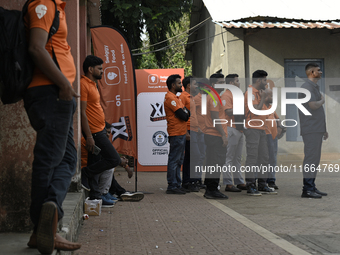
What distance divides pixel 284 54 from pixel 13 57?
12.7 m

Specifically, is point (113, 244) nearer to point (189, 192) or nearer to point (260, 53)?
point (189, 192)

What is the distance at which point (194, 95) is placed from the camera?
9.02 meters

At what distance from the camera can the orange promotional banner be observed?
7.51 meters

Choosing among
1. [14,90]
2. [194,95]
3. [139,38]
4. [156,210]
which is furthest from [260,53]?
[14,90]

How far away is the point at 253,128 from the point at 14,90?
581cm

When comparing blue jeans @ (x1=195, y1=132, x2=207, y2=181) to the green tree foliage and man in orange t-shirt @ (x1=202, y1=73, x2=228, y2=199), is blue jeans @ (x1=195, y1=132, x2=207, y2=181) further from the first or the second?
the green tree foliage

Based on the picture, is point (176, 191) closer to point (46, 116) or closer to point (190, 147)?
point (190, 147)

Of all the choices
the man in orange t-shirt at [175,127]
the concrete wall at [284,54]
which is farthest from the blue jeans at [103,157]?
the concrete wall at [284,54]

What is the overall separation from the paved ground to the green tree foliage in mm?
8293

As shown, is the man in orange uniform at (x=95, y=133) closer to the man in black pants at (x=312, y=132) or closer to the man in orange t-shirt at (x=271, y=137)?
the man in black pants at (x=312, y=132)

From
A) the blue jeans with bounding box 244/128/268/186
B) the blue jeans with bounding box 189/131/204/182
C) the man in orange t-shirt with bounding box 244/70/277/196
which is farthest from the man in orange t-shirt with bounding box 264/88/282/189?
the blue jeans with bounding box 189/131/204/182

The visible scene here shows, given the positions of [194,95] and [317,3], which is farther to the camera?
[317,3]

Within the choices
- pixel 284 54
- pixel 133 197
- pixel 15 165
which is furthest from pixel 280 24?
pixel 15 165

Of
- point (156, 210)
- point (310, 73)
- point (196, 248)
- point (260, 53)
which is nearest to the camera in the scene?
point (196, 248)
